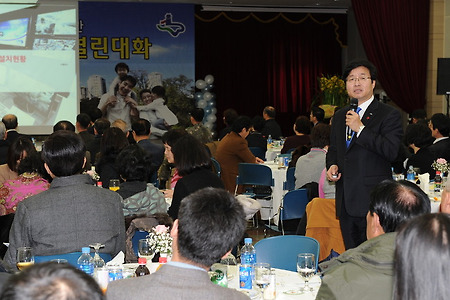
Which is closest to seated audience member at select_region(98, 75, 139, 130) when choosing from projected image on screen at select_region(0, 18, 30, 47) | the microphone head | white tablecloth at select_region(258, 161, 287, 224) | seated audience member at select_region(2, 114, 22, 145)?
projected image on screen at select_region(0, 18, 30, 47)

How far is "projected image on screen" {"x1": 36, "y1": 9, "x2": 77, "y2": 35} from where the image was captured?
13.0 meters

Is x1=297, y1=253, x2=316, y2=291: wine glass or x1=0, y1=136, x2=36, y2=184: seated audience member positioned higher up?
x1=0, y1=136, x2=36, y2=184: seated audience member

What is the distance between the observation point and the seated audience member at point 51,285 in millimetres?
1272

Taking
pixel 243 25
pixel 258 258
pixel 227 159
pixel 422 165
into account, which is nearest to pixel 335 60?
pixel 243 25

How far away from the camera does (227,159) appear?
28.1ft

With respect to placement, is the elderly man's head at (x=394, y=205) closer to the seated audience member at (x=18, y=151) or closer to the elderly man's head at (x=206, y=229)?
the elderly man's head at (x=206, y=229)

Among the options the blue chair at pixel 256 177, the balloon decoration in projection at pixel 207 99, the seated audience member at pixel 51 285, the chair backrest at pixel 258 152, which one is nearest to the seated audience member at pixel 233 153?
the blue chair at pixel 256 177

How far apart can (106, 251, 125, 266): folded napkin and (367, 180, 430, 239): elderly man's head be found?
4.82ft

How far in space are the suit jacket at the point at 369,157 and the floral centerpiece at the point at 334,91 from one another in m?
9.93

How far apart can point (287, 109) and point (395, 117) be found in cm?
1150

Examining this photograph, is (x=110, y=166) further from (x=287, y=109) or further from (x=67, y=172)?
(x=287, y=109)

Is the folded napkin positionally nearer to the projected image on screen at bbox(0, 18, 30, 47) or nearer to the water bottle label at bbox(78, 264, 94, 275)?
the water bottle label at bbox(78, 264, 94, 275)

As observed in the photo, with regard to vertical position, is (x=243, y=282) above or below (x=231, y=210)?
below

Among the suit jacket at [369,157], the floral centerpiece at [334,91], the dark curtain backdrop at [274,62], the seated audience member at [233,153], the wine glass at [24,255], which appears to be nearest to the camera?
the wine glass at [24,255]
